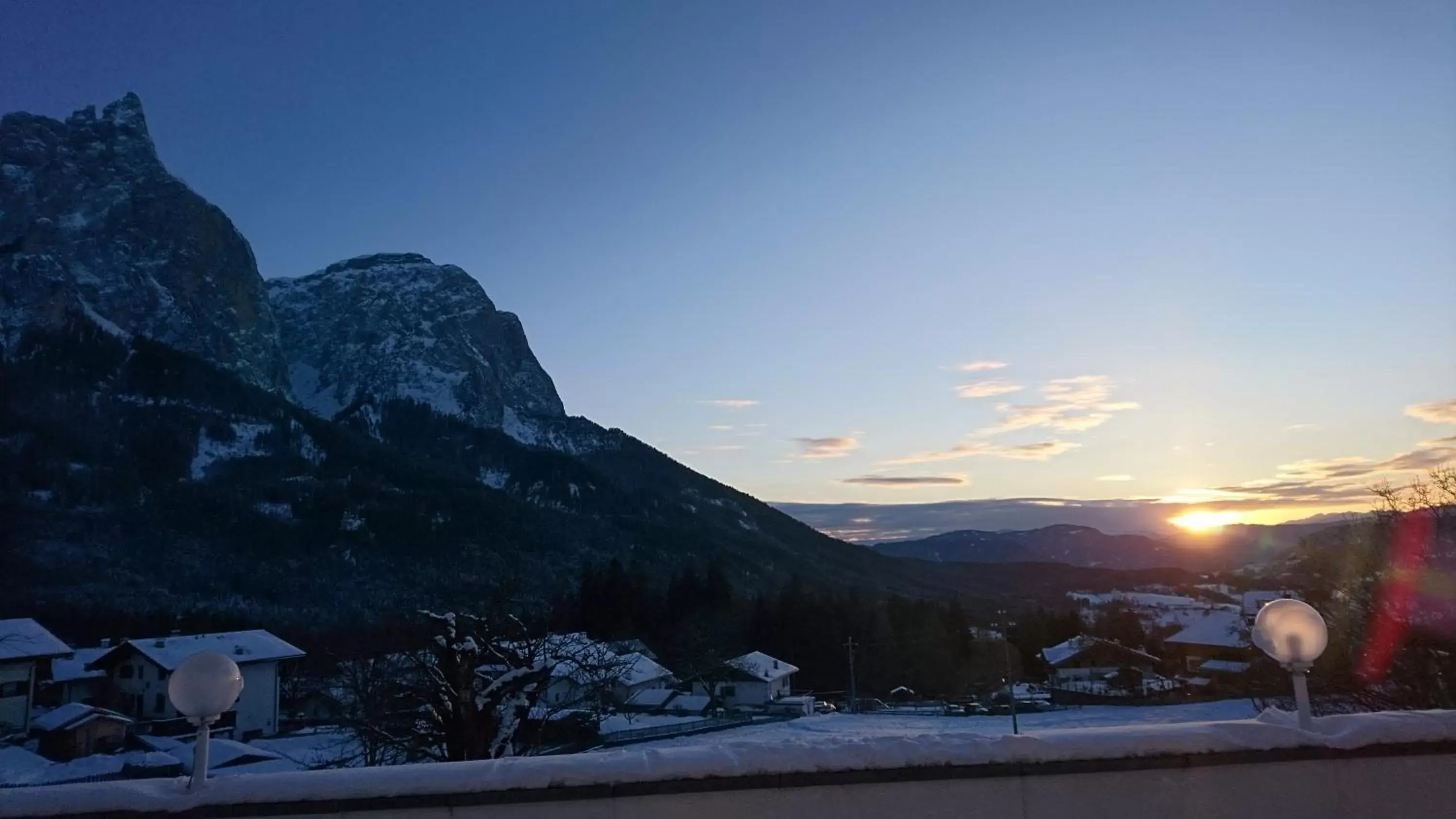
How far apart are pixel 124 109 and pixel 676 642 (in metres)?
161

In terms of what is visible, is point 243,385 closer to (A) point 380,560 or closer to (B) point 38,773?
(A) point 380,560

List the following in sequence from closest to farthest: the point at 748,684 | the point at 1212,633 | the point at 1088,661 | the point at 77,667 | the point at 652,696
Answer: the point at 77,667 < the point at 652,696 < the point at 748,684 < the point at 1088,661 < the point at 1212,633

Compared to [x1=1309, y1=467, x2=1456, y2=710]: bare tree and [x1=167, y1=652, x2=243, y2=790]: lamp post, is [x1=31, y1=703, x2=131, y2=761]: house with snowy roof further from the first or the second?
[x1=1309, y1=467, x2=1456, y2=710]: bare tree

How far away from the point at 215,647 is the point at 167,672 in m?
2.24

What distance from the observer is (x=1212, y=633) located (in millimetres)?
43438

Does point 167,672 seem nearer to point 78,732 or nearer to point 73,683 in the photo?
point 73,683

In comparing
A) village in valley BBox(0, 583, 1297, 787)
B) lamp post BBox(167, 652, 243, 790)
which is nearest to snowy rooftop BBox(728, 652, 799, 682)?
village in valley BBox(0, 583, 1297, 787)

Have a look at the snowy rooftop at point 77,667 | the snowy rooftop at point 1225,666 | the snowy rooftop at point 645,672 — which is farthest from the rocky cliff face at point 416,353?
the snowy rooftop at point 1225,666

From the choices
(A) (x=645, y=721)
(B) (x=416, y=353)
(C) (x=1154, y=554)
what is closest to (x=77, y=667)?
(A) (x=645, y=721)

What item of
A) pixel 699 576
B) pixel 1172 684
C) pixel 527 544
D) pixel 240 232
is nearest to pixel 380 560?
pixel 527 544

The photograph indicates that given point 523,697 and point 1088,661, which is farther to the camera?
point 1088,661

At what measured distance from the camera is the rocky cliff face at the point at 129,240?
412 ft

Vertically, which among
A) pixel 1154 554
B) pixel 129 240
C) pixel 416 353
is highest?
pixel 129 240

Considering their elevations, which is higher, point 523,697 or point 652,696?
point 523,697
